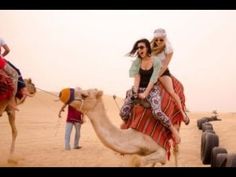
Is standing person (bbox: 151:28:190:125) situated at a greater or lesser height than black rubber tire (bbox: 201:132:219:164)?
greater

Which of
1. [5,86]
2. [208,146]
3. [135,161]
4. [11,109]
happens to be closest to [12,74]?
[5,86]

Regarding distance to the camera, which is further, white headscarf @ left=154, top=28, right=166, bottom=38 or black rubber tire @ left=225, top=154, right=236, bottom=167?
white headscarf @ left=154, top=28, right=166, bottom=38

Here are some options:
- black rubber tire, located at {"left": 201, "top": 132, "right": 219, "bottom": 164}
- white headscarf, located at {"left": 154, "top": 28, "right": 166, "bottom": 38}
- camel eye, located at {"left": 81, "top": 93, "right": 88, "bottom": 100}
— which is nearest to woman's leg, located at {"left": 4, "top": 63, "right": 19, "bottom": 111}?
white headscarf, located at {"left": 154, "top": 28, "right": 166, "bottom": 38}

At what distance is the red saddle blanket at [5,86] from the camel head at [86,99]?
2.66 m

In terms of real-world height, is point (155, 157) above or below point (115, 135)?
below

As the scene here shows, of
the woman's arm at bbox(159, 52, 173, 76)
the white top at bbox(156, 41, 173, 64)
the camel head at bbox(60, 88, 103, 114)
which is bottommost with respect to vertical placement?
the camel head at bbox(60, 88, 103, 114)

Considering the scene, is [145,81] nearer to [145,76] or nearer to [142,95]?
[145,76]

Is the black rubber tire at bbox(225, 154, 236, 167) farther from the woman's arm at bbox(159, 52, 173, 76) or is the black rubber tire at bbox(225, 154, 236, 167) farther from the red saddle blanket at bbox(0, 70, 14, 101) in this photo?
the red saddle blanket at bbox(0, 70, 14, 101)

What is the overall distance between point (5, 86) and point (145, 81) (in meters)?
2.68

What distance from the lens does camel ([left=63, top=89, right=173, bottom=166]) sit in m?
6.11

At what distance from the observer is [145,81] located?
692 cm
